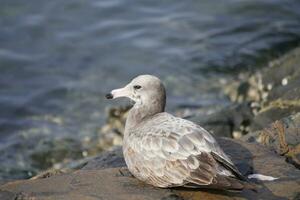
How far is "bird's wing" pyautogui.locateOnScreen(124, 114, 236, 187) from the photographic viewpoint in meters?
4.85

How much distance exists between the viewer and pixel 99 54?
12.7 meters

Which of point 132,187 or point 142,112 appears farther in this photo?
point 142,112

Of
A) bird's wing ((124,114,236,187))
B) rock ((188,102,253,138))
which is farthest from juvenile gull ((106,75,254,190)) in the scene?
rock ((188,102,253,138))

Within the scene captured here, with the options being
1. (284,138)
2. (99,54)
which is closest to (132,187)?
(284,138)

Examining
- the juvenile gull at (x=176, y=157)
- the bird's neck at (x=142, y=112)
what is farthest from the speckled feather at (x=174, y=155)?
the bird's neck at (x=142, y=112)

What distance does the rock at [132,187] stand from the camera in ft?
16.2

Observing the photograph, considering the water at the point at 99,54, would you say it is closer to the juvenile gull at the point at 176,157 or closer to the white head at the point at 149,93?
the white head at the point at 149,93

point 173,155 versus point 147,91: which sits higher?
point 147,91

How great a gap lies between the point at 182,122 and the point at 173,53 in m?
7.45

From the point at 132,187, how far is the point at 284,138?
1.57 metres

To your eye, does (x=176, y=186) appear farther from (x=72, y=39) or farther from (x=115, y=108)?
(x=72, y=39)

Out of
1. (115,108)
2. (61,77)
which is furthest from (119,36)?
(115,108)

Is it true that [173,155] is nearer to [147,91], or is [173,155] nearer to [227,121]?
[147,91]

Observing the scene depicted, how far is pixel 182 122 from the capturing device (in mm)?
5273
